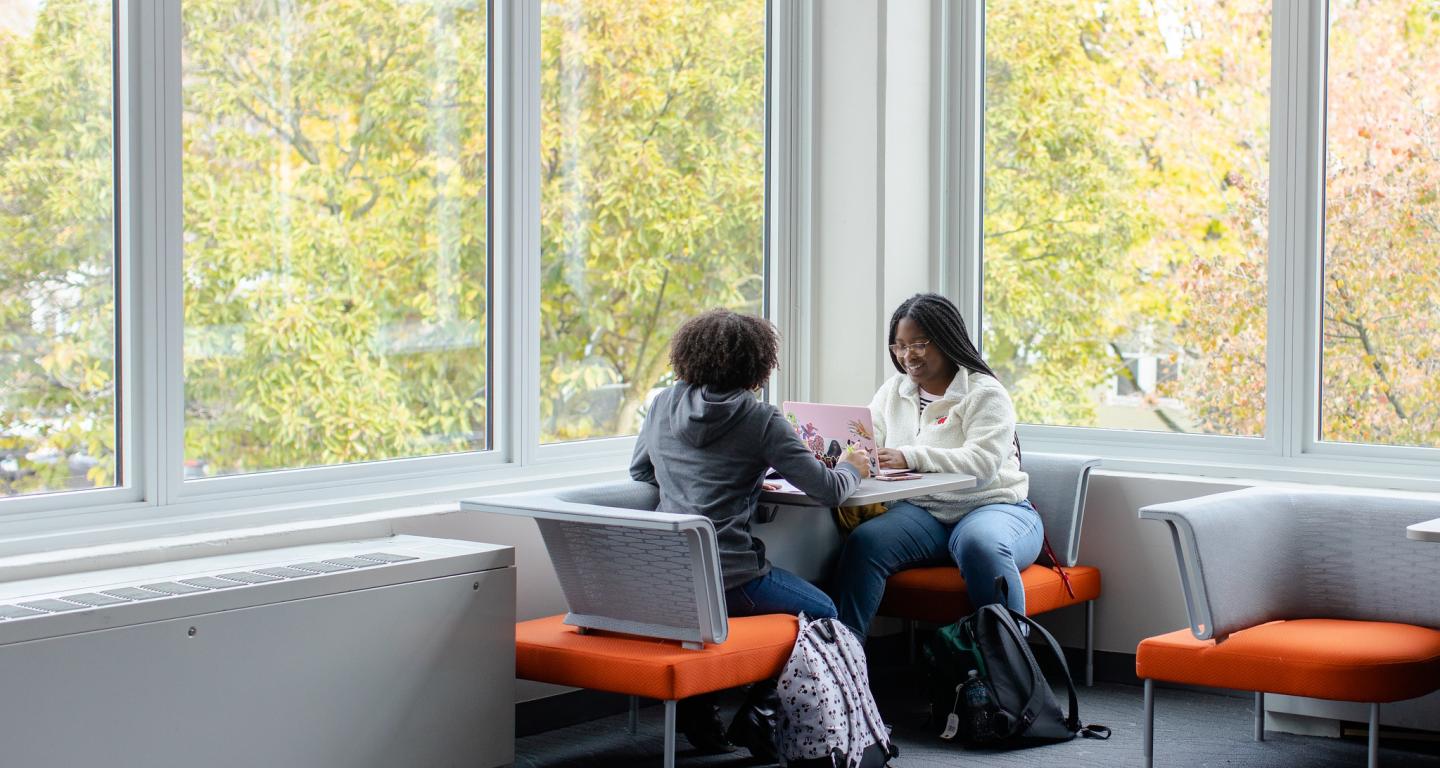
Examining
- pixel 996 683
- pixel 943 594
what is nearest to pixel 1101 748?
pixel 996 683

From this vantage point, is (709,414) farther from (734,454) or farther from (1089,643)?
(1089,643)

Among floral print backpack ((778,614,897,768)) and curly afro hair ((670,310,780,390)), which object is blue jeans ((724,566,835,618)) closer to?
floral print backpack ((778,614,897,768))

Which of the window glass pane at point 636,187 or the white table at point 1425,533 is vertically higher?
the window glass pane at point 636,187

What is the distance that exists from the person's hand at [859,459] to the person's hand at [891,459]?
0.70ft

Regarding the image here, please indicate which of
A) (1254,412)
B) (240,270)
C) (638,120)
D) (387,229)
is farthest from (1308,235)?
(240,270)

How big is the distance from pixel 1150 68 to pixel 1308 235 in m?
0.79

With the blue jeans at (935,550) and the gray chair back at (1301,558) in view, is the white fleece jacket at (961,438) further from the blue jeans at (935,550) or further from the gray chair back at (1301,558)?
the gray chair back at (1301,558)

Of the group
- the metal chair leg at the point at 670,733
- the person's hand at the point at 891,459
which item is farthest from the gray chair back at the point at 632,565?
the person's hand at the point at 891,459

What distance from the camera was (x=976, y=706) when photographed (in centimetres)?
387

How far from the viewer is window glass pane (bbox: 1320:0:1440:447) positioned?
169 inches

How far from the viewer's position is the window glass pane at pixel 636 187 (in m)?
4.38

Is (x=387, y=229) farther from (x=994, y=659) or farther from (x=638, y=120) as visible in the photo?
(x=994, y=659)

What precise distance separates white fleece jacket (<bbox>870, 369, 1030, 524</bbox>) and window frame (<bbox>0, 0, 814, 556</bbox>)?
88 cm

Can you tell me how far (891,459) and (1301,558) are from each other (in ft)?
3.72
